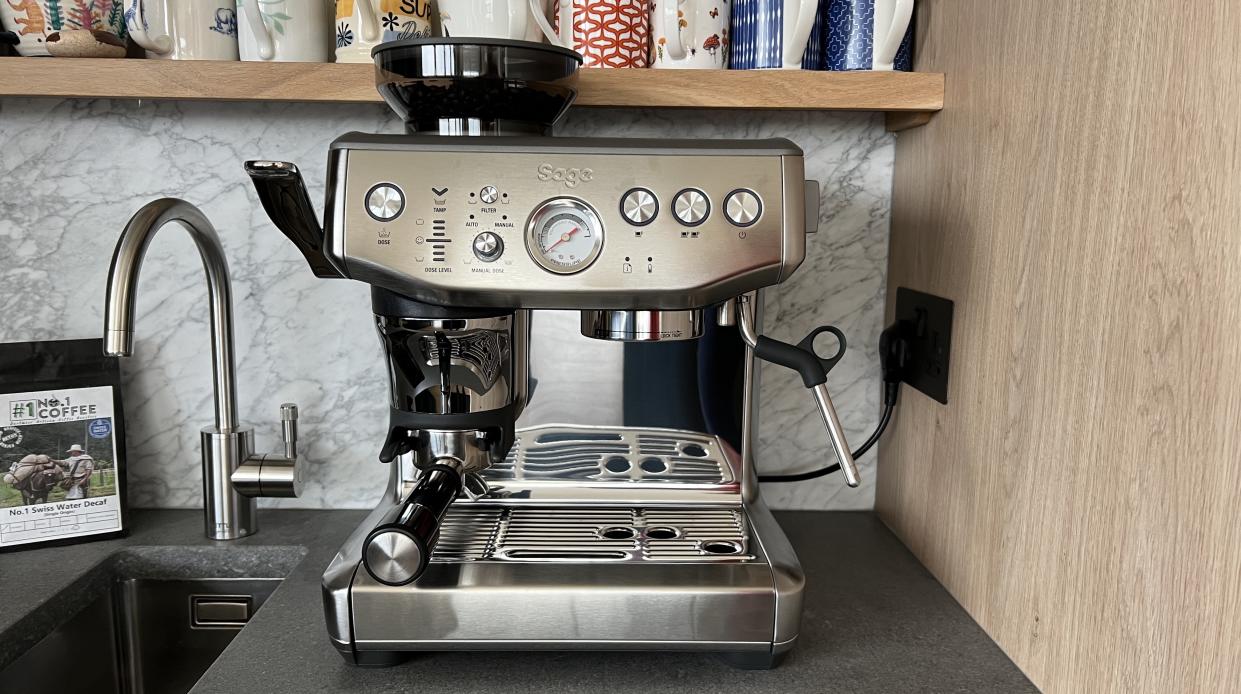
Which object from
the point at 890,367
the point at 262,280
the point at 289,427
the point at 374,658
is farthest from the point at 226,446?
the point at 890,367

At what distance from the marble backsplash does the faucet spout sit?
90 mm

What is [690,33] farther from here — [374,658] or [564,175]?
[374,658]

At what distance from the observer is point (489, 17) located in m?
0.76

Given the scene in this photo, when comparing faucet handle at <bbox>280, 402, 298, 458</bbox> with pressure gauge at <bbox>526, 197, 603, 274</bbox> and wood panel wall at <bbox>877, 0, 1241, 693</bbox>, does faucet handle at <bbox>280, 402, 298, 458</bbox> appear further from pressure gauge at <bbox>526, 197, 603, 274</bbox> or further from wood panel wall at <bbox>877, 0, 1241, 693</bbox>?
wood panel wall at <bbox>877, 0, 1241, 693</bbox>

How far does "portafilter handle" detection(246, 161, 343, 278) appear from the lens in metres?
0.60

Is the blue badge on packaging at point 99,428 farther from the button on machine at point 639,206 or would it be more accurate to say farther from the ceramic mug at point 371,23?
the button on machine at point 639,206

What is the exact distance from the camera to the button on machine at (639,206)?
59 cm

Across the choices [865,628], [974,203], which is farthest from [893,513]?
[974,203]

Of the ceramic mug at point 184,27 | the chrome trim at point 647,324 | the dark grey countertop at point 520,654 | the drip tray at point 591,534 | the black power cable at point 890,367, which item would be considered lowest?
the dark grey countertop at point 520,654

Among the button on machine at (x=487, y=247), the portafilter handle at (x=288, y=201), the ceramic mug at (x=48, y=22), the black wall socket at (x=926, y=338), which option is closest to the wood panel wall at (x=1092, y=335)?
the black wall socket at (x=926, y=338)

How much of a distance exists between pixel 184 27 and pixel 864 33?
23.4 inches

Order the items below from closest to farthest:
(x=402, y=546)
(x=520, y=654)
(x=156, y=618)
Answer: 1. (x=402, y=546)
2. (x=520, y=654)
3. (x=156, y=618)

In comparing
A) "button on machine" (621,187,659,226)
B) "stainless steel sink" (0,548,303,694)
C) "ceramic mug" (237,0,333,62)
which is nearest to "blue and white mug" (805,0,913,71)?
"button on machine" (621,187,659,226)

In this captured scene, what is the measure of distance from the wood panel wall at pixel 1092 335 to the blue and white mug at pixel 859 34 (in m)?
0.05
